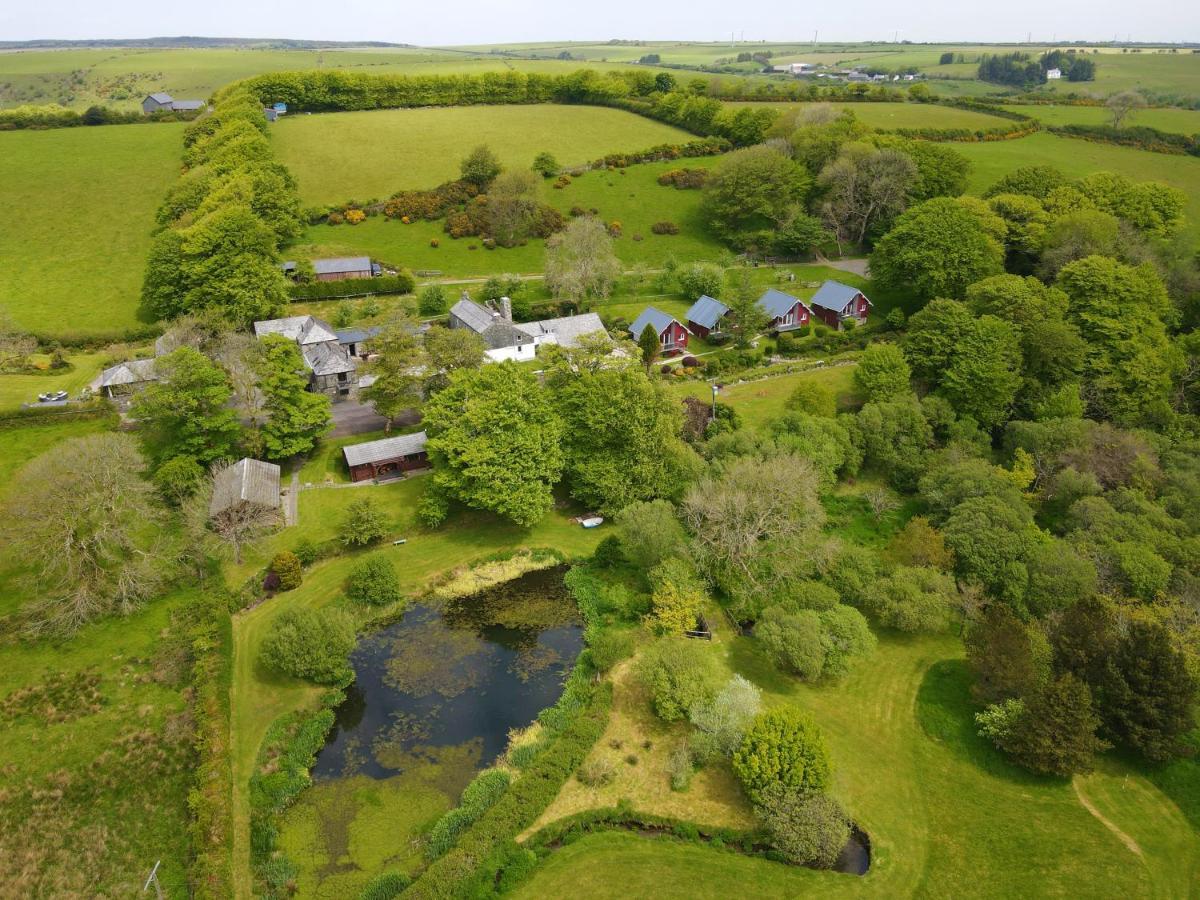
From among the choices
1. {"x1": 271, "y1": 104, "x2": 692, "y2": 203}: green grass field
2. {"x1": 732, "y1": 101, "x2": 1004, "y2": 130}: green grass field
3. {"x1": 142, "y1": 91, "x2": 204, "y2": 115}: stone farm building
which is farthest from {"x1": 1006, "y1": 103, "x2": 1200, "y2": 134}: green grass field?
{"x1": 142, "y1": 91, "x2": 204, "y2": 115}: stone farm building

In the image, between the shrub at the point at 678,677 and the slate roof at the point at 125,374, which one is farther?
the slate roof at the point at 125,374

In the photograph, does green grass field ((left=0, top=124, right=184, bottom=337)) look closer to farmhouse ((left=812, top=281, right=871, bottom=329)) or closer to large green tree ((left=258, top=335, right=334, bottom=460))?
large green tree ((left=258, top=335, right=334, bottom=460))

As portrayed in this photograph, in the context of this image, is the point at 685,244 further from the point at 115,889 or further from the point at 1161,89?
the point at 1161,89

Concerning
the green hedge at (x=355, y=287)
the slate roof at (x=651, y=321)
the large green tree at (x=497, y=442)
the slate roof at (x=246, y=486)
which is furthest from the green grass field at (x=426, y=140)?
the large green tree at (x=497, y=442)

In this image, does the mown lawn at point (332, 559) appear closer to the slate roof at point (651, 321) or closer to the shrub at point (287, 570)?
the shrub at point (287, 570)

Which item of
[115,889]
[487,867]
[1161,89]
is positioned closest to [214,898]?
[115,889]

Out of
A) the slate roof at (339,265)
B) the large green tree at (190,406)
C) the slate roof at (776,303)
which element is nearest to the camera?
the large green tree at (190,406)

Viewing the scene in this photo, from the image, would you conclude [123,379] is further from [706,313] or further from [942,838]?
[942,838]
